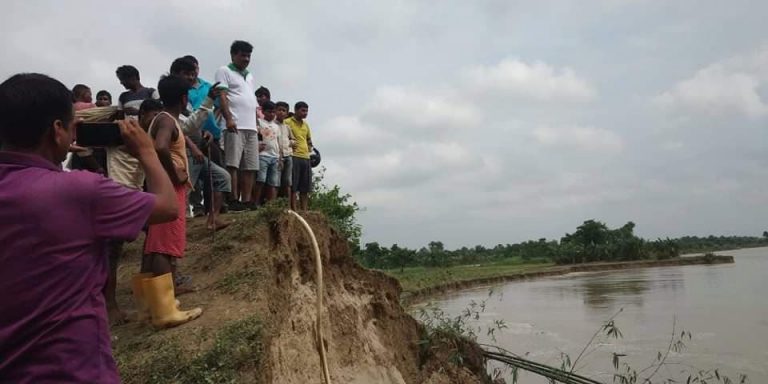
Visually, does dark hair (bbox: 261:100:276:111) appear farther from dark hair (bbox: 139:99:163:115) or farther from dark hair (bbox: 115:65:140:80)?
dark hair (bbox: 139:99:163:115)

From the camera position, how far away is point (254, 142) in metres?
6.07

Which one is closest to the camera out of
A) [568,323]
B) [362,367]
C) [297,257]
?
[297,257]

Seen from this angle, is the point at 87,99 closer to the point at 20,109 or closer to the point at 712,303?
the point at 20,109

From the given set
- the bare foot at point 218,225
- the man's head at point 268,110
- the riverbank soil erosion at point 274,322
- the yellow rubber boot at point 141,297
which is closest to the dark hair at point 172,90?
the yellow rubber boot at point 141,297

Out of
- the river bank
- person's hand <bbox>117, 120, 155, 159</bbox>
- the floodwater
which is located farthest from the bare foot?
the river bank

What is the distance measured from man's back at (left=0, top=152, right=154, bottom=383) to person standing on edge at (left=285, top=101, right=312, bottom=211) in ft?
19.6

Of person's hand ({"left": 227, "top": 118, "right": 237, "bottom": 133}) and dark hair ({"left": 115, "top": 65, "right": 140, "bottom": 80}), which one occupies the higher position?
dark hair ({"left": 115, "top": 65, "right": 140, "bottom": 80})

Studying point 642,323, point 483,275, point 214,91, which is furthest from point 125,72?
point 483,275

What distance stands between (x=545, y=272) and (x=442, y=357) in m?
37.7

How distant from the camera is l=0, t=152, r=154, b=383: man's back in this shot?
1485 millimetres

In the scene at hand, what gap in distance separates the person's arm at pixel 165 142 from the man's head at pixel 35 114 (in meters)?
1.81

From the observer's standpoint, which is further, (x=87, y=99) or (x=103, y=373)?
(x=87, y=99)

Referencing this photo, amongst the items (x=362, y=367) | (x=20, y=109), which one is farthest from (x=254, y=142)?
(x=20, y=109)

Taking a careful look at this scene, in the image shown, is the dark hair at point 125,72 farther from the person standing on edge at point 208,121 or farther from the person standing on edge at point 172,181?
the person standing on edge at point 172,181
